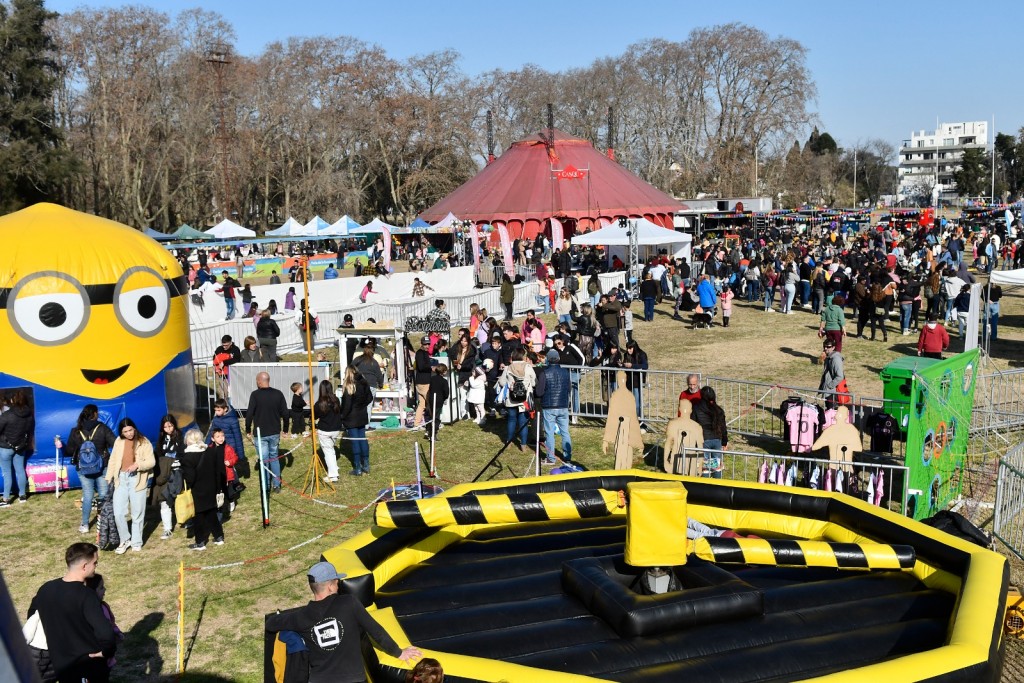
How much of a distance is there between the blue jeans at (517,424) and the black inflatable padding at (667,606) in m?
7.83

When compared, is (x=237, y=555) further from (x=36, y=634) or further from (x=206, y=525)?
(x=36, y=634)

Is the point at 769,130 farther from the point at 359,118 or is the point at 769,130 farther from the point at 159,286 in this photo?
the point at 159,286

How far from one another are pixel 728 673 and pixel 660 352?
637 inches

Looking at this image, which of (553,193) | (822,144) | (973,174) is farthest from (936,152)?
(553,193)

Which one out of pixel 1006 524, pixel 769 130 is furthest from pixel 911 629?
pixel 769 130

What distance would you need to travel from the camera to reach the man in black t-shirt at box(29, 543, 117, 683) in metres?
5.82

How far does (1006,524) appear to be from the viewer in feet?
31.7

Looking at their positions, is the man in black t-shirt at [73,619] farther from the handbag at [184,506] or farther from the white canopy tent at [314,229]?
the white canopy tent at [314,229]

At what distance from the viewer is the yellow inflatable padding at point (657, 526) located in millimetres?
5738

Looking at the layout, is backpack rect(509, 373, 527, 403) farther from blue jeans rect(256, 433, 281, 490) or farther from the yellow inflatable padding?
the yellow inflatable padding

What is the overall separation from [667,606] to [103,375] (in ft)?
30.4

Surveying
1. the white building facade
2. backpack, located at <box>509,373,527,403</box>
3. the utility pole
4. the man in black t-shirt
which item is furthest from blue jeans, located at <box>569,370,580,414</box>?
the white building facade

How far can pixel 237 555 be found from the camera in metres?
10.1

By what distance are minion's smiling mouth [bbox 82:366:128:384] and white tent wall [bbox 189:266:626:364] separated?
6.39 meters
